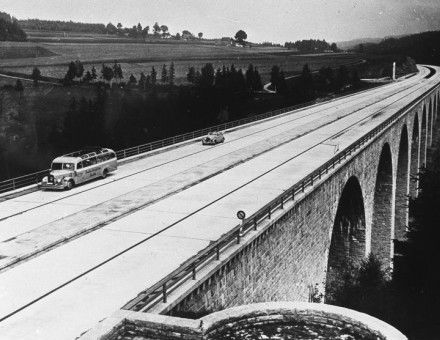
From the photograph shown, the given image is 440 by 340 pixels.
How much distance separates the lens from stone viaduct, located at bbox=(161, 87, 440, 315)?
44.8ft

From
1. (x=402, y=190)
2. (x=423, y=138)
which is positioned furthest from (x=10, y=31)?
(x=423, y=138)

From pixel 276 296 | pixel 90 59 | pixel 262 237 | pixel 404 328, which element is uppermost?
pixel 90 59

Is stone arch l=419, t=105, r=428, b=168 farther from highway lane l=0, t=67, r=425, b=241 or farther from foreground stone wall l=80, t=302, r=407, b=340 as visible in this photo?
foreground stone wall l=80, t=302, r=407, b=340

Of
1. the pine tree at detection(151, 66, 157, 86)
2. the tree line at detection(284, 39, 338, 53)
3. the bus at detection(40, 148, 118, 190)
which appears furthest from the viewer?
the tree line at detection(284, 39, 338, 53)

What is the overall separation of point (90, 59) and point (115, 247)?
208 ft

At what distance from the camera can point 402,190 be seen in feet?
167

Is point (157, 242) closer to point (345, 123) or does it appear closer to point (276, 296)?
point (276, 296)

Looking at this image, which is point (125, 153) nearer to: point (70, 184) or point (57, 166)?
point (57, 166)

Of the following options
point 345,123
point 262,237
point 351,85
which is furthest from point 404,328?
point 351,85

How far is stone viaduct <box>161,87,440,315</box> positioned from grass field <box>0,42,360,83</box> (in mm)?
40429

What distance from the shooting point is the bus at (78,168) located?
79.9 feet

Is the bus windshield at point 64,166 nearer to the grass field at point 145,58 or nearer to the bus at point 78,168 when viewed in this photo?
the bus at point 78,168

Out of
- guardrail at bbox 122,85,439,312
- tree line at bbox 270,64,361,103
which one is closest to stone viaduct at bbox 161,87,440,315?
guardrail at bbox 122,85,439,312

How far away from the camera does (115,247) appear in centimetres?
1600
